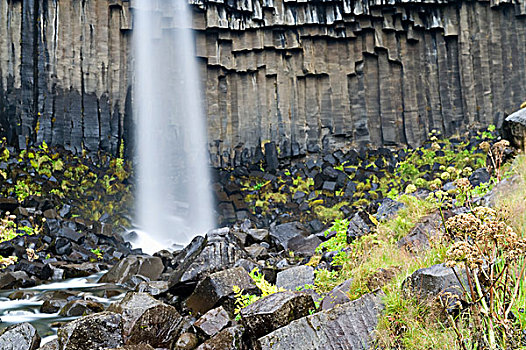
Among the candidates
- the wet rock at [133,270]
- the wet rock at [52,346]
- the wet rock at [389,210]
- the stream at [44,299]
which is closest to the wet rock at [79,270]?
the stream at [44,299]

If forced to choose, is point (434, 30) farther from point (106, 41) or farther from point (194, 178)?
point (106, 41)

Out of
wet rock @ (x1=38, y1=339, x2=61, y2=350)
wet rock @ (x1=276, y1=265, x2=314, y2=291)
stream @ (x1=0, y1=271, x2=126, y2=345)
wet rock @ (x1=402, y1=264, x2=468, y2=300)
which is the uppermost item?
wet rock @ (x1=402, y1=264, x2=468, y2=300)

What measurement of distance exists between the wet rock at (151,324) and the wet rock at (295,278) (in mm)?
1256

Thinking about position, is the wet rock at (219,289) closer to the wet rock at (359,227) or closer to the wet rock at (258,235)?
the wet rock at (359,227)

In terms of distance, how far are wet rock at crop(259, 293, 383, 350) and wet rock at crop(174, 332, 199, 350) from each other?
134 centimetres

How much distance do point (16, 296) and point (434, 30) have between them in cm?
1868

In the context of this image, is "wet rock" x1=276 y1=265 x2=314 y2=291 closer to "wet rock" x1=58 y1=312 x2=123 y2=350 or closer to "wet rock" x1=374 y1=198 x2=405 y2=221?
"wet rock" x1=374 y1=198 x2=405 y2=221

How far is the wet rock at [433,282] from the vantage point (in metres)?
3.51

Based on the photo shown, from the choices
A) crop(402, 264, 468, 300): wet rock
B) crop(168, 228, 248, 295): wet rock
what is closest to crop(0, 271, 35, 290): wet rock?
crop(168, 228, 248, 295): wet rock

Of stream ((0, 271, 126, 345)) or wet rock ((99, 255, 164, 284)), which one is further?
wet rock ((99, 255, 164, 284))

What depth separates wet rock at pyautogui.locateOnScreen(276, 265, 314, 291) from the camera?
17.8ft

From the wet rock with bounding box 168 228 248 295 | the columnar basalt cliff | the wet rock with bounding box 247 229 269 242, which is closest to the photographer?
the wet rock with bounding box 168 228 248 295

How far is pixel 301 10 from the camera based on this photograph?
19500 millimetres

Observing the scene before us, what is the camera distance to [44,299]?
7.44 metres
